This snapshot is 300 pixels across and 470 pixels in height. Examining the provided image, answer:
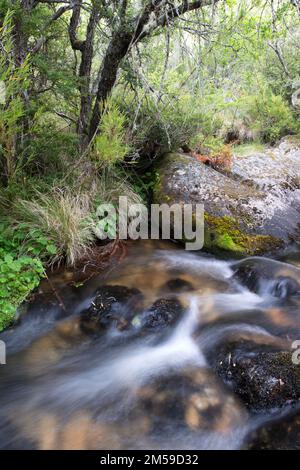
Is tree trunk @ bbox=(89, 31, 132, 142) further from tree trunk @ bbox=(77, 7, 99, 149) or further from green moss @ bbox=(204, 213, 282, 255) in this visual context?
green moss @ bbox=(204, 213, 282, 255)

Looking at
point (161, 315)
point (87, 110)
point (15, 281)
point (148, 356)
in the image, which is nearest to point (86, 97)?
point (87, 110)

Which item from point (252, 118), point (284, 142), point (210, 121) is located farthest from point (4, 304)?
point (252, 118)

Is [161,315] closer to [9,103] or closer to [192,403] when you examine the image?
[192,403]

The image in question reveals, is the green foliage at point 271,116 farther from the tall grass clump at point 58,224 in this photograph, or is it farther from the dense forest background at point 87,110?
the tall grass clump at point 58,224

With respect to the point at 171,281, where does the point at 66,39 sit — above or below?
above

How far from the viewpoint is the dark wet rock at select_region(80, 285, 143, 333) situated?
3.78m

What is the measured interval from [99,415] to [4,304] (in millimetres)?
1565

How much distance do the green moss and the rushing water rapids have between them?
457 millimetres

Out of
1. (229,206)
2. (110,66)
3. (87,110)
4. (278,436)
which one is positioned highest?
(110,66)

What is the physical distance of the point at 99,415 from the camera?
2.81 m

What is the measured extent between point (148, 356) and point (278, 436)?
1.30 metres

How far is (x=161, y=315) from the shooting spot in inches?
150

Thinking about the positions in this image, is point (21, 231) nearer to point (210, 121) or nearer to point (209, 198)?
point (209, 198)

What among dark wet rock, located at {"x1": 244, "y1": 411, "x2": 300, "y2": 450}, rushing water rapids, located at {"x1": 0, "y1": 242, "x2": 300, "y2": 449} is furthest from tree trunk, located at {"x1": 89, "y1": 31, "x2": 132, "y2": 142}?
dark wet rock, located at {"x1": 244, "y1": 411, "x2": 300, "y2": 450}
